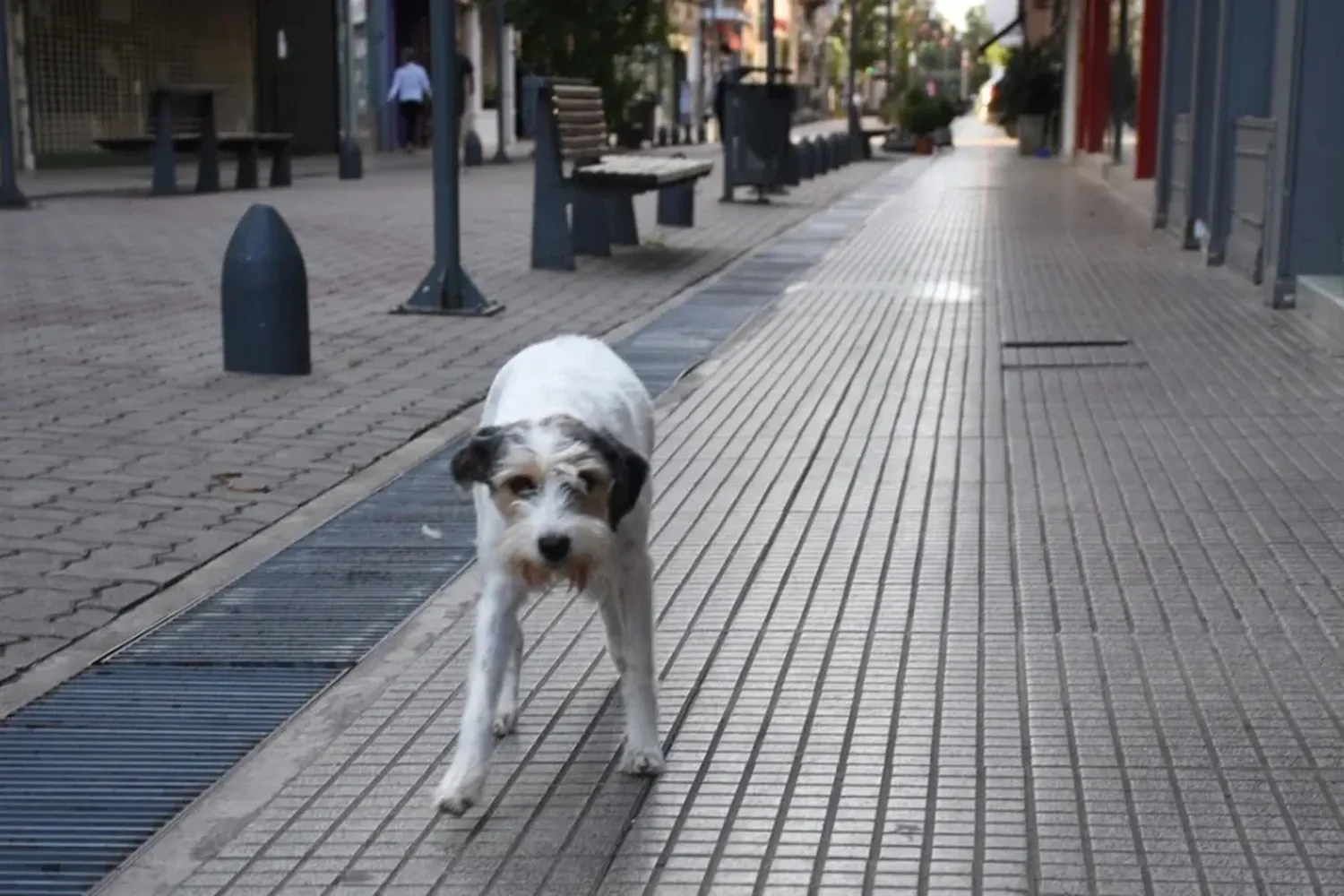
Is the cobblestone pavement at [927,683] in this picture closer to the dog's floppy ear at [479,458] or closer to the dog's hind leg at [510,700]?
the dog's hind leg at [510,700]

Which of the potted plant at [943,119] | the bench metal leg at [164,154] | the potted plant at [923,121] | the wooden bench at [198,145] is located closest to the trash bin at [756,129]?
the wooden bench at [198,145]

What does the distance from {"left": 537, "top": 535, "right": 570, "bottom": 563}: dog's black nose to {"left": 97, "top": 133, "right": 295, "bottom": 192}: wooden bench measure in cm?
1968

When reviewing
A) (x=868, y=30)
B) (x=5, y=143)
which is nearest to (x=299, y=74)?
(x=5, y=143)

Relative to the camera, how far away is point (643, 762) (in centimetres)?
421

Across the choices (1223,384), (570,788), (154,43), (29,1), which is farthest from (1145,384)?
(154,43)

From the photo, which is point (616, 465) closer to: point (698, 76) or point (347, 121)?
point (347, 121)

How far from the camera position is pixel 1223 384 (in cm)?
921

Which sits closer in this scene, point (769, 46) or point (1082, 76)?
point (769, 46)

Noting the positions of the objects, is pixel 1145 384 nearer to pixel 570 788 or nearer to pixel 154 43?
pixel 570 788

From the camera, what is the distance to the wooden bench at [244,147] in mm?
22750

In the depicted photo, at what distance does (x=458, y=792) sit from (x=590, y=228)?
40.1ft

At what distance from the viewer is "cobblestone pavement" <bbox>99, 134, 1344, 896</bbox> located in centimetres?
378

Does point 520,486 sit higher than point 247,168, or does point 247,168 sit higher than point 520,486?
point 520,486

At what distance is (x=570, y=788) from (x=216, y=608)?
68.1 inches
